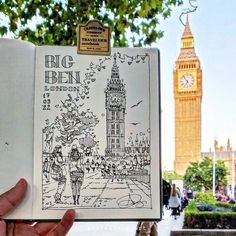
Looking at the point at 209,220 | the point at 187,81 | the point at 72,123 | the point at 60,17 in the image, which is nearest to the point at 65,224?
the point at 72,123

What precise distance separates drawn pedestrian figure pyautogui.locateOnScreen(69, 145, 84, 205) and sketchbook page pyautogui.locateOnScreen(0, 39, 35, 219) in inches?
2.3

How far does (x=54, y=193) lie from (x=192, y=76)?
5760 centimetres

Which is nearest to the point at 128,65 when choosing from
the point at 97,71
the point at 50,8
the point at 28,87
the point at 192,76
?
the point at 97,71

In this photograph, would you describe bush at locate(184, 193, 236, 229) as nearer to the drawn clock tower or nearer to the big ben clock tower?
the drawn clock tower

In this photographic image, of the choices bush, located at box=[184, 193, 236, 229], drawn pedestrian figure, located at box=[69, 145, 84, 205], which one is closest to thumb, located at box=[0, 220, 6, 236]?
drawn pedestrian figure, located at box=[69, 145, 84, 205]

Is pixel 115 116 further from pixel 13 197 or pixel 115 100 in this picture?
pixel 13 197

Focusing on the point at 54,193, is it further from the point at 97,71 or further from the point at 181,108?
the point at 181,108

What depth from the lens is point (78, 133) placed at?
0.77 meters

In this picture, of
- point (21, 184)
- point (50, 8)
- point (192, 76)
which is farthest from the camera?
point (192, 76)

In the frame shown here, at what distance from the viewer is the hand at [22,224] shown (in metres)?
0.74

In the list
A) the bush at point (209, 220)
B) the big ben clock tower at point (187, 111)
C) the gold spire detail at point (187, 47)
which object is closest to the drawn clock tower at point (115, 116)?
the bush at point (209, 220)

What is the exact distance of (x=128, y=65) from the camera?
2.55 feet

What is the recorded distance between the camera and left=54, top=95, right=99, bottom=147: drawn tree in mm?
767

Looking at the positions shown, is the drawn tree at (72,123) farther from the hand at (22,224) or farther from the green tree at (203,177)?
the green tree at (203,177)
